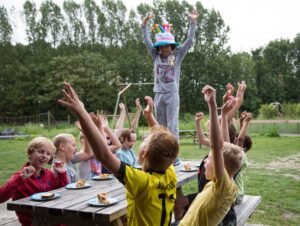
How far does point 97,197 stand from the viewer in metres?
3.08

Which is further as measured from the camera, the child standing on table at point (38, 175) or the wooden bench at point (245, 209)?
the wooden bench at point (245, 209)

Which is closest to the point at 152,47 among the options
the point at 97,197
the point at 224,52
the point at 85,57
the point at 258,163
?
the point at 97,197

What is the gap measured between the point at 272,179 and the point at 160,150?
634cm

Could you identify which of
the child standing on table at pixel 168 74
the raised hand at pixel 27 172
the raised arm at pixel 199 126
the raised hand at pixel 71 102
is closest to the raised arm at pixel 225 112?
the raised arm at pixel 199 126

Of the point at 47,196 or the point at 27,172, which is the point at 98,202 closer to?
the point at 47,196

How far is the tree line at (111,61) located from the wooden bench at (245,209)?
113 feet

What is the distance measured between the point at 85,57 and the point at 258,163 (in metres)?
32.3

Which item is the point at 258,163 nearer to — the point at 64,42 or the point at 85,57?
the point at 85,57

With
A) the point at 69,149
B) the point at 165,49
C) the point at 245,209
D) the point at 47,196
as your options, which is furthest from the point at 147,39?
the point at 47,196

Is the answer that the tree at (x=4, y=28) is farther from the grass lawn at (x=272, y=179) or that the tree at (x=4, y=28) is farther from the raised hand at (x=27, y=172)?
the raised hand at (x=27, y=172)

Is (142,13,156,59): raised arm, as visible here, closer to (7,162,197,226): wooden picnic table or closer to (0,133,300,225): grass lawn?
(7,162,197,226): wooden picnic table

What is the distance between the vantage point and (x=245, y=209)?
4027 millimetres

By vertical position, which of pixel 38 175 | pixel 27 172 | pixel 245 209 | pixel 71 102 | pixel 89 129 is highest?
pixel 71 102

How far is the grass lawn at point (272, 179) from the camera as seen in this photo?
5.19m
